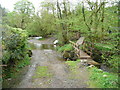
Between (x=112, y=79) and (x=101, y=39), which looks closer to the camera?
(x=112, y=79)

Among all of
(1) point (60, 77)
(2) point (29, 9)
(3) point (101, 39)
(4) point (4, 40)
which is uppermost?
(2) point (29, 9)

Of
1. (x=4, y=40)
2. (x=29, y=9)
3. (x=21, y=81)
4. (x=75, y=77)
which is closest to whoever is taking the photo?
(x=21, y=81)

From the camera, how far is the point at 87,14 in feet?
35.1

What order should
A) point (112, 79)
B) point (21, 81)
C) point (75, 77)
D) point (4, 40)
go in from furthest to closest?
point (4, 40), point (75, 77), point (21, 81), point (112, 79)

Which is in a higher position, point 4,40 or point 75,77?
point 4,40

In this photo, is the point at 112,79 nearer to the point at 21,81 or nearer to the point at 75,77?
the point at 75,77

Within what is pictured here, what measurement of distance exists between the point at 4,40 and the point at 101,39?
8.35m

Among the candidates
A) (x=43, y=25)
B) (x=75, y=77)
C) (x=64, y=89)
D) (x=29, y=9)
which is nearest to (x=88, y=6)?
(x=75, y=77)

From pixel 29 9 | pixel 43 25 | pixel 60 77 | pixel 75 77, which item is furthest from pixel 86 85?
pixel 29 9

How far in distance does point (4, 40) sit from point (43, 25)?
16596 millimetres

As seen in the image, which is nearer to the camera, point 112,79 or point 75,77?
point 112,79

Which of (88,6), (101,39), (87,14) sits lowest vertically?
(101,39)

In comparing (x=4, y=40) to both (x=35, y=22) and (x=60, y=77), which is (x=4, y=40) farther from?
(x=35, y=22)

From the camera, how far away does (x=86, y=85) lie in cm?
433
